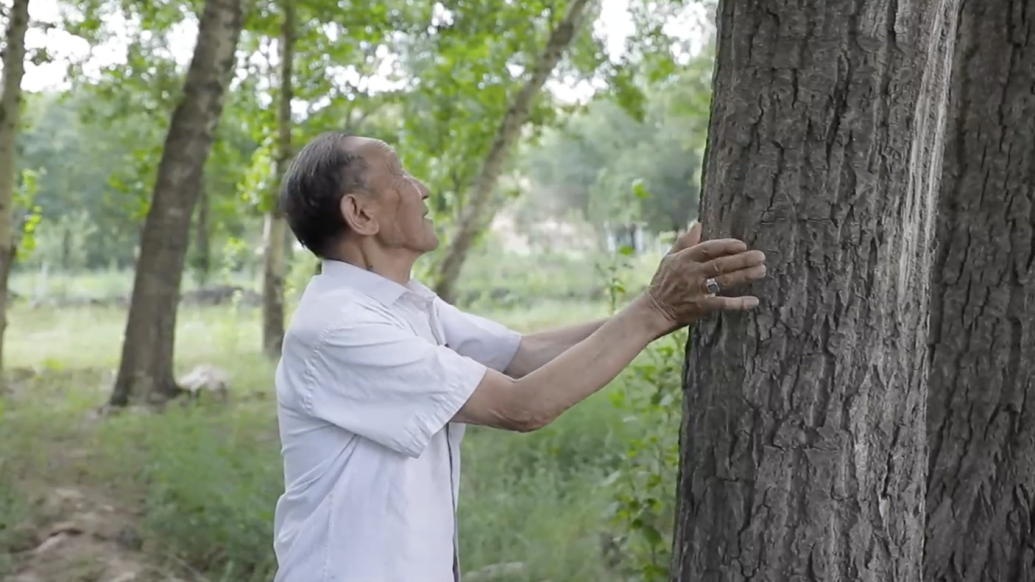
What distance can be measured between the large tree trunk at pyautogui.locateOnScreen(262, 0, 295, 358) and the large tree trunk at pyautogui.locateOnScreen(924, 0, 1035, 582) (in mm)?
11805

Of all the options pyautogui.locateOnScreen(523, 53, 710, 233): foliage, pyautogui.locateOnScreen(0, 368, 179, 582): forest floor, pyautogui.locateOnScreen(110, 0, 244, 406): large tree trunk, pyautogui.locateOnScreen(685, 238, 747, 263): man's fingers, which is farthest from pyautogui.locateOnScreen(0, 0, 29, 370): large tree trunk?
pyautogui.locateOnScreen(685, 238, 747, 263): man's fingers

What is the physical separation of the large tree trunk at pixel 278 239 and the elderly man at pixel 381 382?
11757 mm

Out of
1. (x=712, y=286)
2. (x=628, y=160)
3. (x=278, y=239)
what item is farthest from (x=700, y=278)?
(x=628, y=160)

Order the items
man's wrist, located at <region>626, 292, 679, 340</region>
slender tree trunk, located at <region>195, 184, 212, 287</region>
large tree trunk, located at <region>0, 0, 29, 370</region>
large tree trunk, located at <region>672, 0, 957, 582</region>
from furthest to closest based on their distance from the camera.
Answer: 1. slender tree trunk, located at <region>195, 184, 212, 287</region>
2. large tree trunk, located at <region>0, 0, 29, 370</region>
3. man's wrist, located at <region>626, 292, 679, 340</region>
4. large tree trunk, located at <region>672, 0, 957, 582</region>

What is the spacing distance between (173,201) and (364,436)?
26.4 ft

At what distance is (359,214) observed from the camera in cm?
258

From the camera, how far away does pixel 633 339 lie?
240 cm

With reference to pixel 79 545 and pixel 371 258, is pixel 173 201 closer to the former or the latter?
pixel 79 545

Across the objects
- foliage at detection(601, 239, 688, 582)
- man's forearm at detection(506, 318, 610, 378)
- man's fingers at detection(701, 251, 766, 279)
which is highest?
man's fingers at detection(701, 251, 766, 279)

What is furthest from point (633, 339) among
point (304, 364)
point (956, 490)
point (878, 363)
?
point (956, 490)

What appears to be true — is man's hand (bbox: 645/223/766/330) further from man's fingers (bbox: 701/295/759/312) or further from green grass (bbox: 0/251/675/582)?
green grass (bbox: 0/251/675/582)

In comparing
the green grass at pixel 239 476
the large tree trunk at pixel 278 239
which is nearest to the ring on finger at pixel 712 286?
the green grass at pixel 239 476

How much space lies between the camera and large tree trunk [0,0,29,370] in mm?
8469

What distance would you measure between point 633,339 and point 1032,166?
4.80ft
